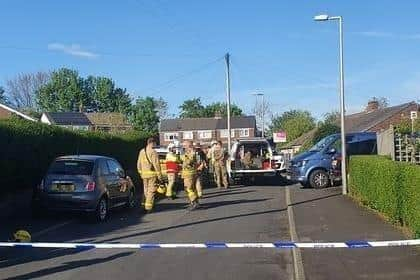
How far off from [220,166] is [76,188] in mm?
11655

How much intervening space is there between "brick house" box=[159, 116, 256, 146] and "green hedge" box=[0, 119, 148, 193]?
96.7m

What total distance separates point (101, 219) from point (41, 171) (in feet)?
14.8

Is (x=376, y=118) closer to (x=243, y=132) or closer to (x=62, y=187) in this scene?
(x=62, y=187)

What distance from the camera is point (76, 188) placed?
48.6 feet

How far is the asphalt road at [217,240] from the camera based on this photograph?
8.72m

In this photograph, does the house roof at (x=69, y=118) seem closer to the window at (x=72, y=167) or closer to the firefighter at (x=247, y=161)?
the firefighter at (x=247, y=161)

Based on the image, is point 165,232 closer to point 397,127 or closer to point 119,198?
point 119,198

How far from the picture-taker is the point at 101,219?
49.3ft

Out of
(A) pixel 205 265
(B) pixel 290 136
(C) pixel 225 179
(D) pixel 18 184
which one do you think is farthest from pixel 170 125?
(A) pixel 205 265

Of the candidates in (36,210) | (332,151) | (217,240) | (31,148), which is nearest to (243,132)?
(332,151)

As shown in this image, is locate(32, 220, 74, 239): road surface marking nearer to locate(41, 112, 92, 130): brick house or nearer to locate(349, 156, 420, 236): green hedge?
locate(349, 156, 420, 236): green hedge

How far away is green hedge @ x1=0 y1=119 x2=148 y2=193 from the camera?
16609 millimetres

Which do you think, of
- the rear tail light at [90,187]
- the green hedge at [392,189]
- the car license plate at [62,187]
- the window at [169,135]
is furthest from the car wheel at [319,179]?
the window at [169,135]

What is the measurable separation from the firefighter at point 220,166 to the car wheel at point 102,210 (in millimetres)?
10498
